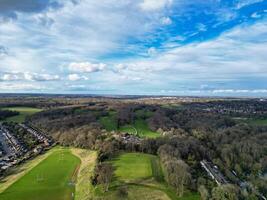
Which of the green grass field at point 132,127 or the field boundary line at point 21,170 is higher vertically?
the green grass field at point 132,127

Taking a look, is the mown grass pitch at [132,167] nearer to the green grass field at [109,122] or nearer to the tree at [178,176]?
the tree at [178,176]

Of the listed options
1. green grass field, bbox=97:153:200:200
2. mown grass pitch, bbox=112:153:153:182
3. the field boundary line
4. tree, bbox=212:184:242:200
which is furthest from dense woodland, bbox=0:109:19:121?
tree, bbox=212:184:242:200

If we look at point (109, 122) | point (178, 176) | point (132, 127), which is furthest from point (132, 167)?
point (109, 122)

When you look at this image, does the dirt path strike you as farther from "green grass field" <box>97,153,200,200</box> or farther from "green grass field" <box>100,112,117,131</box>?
"green grass field" <box>100,112,117,131</box>

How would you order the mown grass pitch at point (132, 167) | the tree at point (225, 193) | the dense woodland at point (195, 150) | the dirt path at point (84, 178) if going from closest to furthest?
the tree at point (225, 193) → the dirt path at point (84, 178) → the dense woodland at point (195, 150) → the mown grass pitch at point (132, 167)

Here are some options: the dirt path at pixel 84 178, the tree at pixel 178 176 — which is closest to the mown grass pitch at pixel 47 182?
the dirt path at pixel 84 178

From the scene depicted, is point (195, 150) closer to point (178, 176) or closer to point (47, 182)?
point (178, 176)
